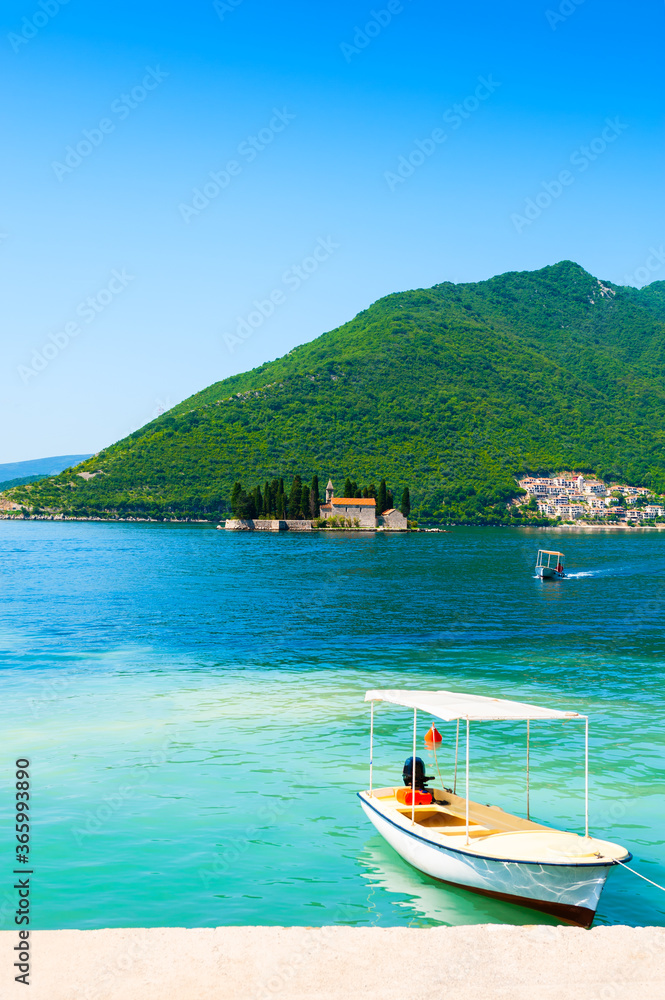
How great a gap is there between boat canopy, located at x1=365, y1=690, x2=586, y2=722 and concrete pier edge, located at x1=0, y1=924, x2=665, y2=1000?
116 inches

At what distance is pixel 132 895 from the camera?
12.6 m

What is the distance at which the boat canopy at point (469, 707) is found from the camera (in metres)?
12.3

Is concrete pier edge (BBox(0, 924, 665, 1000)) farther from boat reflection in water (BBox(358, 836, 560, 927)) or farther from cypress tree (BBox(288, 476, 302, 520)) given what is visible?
cypress tree (BBox(288, 476, 302, 520))

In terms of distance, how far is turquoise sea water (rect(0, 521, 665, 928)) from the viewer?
12648mm

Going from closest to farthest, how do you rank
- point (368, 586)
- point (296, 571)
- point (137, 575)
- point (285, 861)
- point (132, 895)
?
point (132, 895) < point (285, 861) < point (368, 586) < point (137, 575) < point (296, 571)

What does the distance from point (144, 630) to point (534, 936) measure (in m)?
36.0

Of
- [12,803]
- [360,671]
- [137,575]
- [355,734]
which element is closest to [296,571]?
[137,575]

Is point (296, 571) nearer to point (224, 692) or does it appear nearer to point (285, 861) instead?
point (224, 692)

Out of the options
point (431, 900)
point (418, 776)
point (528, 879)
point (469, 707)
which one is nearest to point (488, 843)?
point (528, 879)

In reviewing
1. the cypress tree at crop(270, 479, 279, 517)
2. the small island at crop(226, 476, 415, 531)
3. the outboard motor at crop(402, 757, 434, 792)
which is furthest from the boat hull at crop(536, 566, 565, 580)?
the cypress tree at crop(270, 479, 279, 517)

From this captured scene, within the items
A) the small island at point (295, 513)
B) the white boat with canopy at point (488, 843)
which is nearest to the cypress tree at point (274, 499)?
the small island at point (295, 513)

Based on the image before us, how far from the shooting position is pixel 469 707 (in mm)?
13031

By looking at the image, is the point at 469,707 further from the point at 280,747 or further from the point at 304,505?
the point at 304,505

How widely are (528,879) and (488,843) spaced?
0.79 metres
